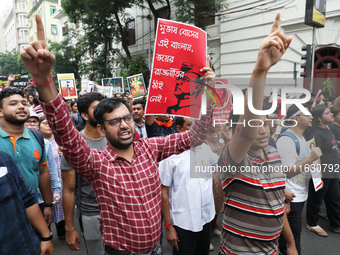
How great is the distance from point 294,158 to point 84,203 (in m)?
1.93

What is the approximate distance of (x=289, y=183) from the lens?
3053mm

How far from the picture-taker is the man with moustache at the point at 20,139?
2543 mm

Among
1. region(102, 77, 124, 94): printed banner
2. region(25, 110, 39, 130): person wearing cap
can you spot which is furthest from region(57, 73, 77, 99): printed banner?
region(25, 110, 39, 130): person wearing cap

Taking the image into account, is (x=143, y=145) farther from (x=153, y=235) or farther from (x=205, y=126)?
(x=153, y=235)

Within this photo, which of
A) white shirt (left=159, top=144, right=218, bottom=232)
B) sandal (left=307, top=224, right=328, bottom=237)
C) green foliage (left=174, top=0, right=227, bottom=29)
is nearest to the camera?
white shirt (left=159, top=144, right=218, bottom=232)

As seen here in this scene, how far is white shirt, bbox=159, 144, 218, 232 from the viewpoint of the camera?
2.51 metres

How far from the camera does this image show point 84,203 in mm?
2641

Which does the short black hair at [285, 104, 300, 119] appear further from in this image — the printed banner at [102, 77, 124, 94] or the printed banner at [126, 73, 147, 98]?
the printed banner at [102, 77, 124, 94]

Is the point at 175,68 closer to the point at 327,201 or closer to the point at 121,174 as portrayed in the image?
the point at 121,174

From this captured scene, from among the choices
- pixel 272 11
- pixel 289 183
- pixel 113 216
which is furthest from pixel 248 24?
pixel 113 216

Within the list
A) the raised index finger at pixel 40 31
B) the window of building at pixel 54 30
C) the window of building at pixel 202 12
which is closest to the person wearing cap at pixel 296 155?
the raised index finger at pixel 40 31

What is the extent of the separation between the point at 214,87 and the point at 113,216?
1122mm

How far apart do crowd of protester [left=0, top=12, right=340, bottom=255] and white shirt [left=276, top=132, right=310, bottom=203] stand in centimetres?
1

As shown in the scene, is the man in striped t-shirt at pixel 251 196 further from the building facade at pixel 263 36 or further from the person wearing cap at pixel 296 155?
the building facade at pixel 263 36
